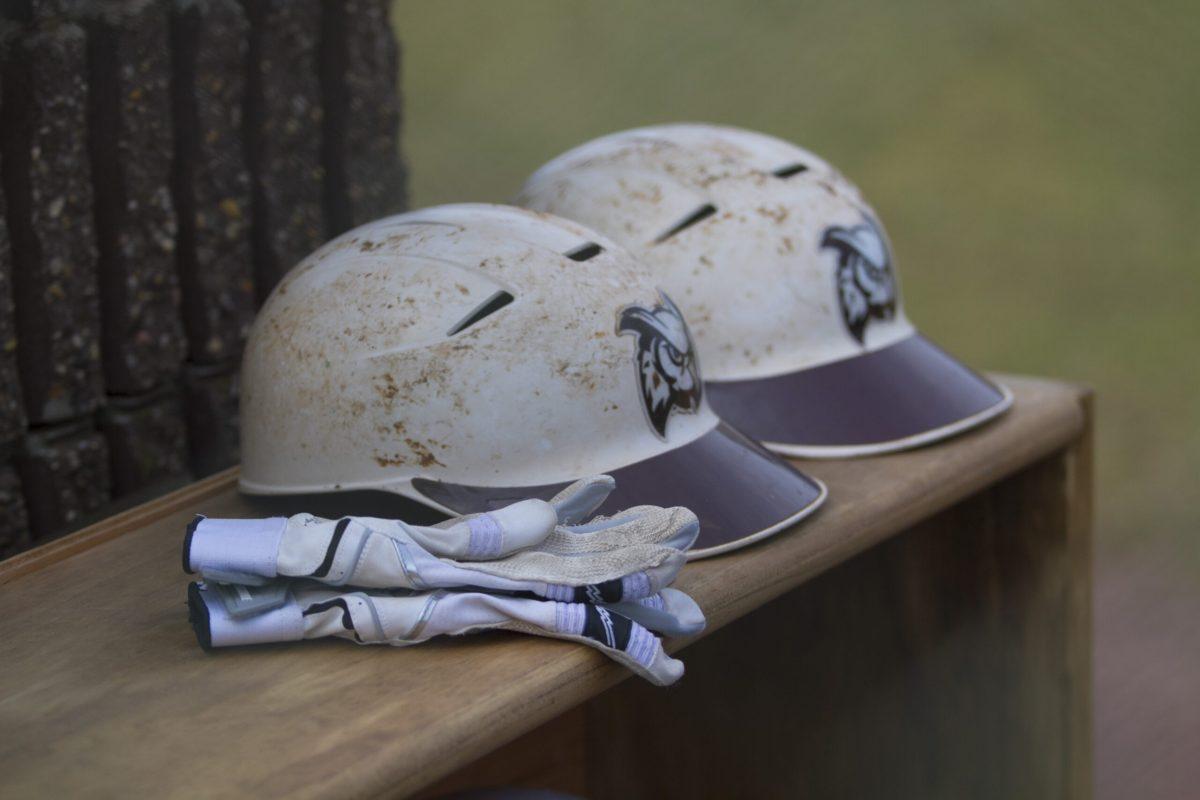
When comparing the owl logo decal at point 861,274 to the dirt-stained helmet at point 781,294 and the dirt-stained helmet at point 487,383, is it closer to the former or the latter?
the dirt-stained helmet at point 781,294

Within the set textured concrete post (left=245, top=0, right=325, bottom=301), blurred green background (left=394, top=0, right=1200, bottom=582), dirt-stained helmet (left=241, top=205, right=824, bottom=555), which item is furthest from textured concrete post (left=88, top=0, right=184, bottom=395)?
blurred green background (left=394, top=0, right=1200, bottom=582)

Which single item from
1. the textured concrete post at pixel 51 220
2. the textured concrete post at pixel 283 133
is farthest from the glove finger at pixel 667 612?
the textured concrete post at pixel 283 133

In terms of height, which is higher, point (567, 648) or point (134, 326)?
point (134, 326)

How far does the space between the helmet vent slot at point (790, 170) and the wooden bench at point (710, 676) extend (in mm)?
374

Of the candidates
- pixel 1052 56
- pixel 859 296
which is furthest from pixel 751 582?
pixel 1052 56

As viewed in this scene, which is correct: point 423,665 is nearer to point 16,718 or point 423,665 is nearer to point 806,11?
point 16,718

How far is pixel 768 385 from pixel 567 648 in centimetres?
64

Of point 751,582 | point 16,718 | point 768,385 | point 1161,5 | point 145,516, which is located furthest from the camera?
point 1161,5

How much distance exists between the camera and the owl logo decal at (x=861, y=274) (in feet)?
5.45

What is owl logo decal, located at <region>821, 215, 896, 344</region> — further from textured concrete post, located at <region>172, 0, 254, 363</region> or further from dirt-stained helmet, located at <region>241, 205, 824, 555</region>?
textured concrete post, located at <region>172, 0, 254, 363</region>

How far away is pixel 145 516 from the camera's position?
1386 mm

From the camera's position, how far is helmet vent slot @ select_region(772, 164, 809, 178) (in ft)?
5.60

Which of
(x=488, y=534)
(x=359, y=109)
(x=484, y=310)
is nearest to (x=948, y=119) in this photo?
(x=359, y=109)

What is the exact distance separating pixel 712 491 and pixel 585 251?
0.88ft
